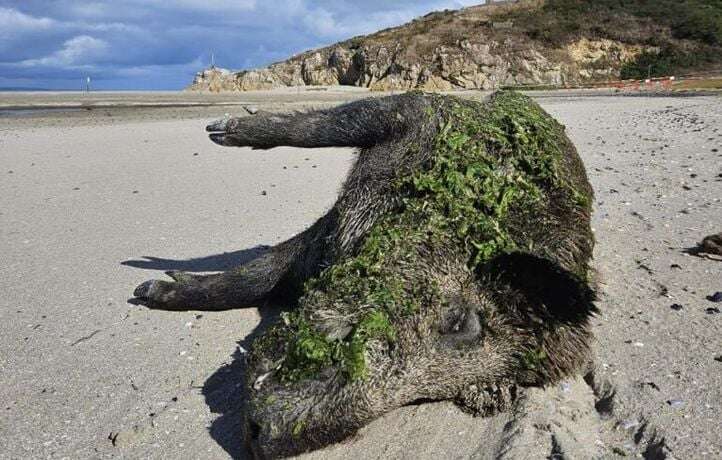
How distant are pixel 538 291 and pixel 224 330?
2616mm

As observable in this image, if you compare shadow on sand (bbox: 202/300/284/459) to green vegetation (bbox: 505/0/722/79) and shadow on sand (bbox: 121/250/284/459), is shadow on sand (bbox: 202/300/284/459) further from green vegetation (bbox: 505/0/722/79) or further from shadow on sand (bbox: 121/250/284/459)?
green vegetation (bbox: 505/0/722/79)

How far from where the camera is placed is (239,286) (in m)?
5.61

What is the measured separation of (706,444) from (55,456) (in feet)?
11.9

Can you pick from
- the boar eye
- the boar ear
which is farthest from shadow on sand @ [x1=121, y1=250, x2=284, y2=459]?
the boar ear

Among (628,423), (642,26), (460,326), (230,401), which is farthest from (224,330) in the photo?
(642,26)

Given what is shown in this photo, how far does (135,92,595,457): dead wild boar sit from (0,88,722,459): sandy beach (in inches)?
11.9

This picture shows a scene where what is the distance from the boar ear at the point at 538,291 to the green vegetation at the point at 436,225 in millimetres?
158

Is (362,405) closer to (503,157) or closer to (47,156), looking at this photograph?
(503,157)

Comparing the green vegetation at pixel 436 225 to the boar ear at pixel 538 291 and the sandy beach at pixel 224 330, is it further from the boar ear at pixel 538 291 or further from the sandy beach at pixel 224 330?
the sandy beach at pixel 224 330

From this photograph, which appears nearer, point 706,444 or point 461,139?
point 706,444

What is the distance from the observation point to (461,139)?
4965mm

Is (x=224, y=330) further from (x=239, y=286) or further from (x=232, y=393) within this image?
(x=232, y=393)

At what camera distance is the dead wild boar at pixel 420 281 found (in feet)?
10.6

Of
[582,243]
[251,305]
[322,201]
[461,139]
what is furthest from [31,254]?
[582,243]
